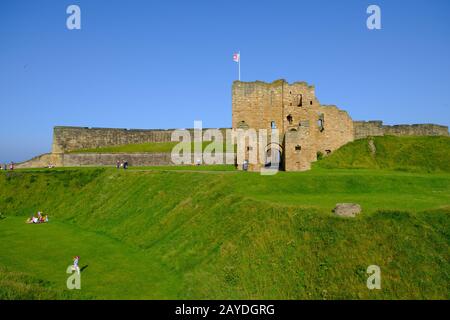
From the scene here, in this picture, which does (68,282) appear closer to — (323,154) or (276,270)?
(276,270)

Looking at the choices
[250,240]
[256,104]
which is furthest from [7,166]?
[250,240]

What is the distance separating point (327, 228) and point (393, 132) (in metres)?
31.5

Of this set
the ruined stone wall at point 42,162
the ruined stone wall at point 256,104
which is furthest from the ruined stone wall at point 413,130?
the ruined stone wall at point 42,162

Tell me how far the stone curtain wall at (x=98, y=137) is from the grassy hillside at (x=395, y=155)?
2354 centimetres

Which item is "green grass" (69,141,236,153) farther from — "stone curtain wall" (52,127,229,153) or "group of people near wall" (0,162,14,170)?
"group of people near wall" (0,162,14,170)

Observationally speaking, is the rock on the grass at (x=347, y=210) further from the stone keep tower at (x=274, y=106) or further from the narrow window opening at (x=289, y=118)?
the narrow window opening at (x=289, y=118)

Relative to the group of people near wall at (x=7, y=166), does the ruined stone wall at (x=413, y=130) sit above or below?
above

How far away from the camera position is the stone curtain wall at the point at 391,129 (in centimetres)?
4209

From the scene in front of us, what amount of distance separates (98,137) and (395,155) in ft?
122

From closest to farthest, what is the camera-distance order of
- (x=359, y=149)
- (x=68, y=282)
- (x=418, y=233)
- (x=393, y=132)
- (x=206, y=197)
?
(x=418, y=233), (x=68, y=282), (x=206, y=197), (x=359, y=149), (x=393, y=132)

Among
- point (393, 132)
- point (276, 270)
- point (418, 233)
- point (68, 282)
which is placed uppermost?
point (393, 132)
